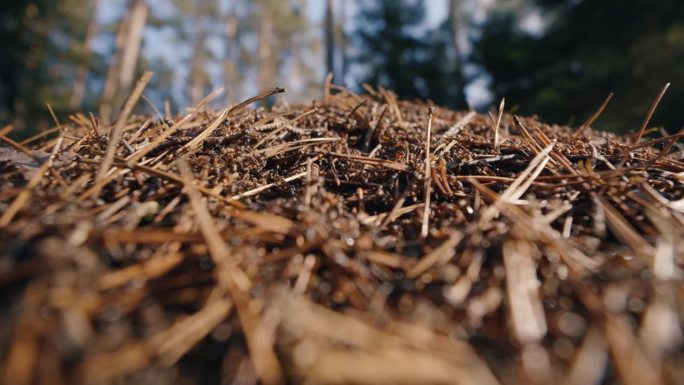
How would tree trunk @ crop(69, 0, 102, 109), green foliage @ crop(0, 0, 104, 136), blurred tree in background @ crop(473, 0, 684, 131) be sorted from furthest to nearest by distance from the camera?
tree trunk @ crop(69, 0, 102, 109) → green foliage @ crop(0, 0, 104, 136) → blurred tree in background @ crop(473, 0, 684, 131)

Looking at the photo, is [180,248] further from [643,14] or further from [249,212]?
[643,14]

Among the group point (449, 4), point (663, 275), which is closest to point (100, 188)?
point (663, 275)

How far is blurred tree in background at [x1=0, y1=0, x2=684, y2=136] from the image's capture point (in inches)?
228

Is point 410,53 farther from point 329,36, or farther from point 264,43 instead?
point 264,43

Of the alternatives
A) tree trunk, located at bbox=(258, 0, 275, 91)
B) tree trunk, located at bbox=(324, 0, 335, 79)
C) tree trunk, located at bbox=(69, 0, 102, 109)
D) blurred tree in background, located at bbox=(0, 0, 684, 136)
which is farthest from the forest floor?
tree trunk, located at bbox=(258, 0, 275, 91)

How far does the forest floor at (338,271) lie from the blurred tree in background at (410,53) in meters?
0.94

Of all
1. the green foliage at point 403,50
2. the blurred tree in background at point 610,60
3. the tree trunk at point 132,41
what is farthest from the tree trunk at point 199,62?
the blurred tree in background at point 610,60

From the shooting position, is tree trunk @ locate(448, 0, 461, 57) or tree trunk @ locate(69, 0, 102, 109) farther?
tree trunk @ locate(69, 0, 102, 109)

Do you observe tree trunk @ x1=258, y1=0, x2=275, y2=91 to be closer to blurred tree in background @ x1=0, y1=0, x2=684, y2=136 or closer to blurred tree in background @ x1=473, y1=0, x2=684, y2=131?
blurred tree in background @ x1=0, y1=0, x2=684, y2=136

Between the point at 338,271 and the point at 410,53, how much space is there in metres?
10.6

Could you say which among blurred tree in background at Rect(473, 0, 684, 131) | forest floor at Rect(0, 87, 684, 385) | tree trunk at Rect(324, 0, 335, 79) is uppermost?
tree trunk at Rect(324, 0, 335, 79)

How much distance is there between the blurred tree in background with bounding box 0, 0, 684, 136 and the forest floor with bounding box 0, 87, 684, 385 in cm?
94

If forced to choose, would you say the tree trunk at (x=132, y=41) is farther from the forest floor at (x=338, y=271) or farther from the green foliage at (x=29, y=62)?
the forest floor at (x=338, y=271)

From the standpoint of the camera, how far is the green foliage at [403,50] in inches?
365
